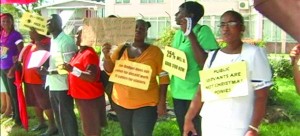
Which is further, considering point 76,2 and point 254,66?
point 76,2

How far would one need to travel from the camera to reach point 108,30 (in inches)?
142

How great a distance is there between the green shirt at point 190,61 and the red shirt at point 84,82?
0.90 metres

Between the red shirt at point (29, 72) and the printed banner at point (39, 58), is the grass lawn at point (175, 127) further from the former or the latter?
the printed banner at point (39, 58)

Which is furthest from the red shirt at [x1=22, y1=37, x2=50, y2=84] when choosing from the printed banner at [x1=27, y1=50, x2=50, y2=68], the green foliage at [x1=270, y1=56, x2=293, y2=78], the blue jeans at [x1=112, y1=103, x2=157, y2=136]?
the green foliage at [x1=270, y1=56, x2=293, y2=78]

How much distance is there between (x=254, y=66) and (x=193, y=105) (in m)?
0.57

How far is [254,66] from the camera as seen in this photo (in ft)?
8.41

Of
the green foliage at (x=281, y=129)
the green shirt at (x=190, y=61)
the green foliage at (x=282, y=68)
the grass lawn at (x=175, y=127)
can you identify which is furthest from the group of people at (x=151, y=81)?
the green foliage at (x=282, y=68)

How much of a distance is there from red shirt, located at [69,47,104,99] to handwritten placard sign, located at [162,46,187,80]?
0.88m

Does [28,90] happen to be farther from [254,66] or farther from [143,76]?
[254,66]

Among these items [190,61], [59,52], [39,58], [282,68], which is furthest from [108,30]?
[282,68]

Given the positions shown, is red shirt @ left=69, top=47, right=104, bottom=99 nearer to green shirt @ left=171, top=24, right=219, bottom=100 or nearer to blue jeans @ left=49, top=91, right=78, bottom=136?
blue jeans @ left=49, top=91, right=78, bottom=136

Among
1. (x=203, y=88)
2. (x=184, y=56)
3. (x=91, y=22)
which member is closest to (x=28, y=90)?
(x=91, y=22)

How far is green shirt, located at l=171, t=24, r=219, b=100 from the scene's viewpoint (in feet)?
10.7

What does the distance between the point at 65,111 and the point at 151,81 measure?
131 centimetres
